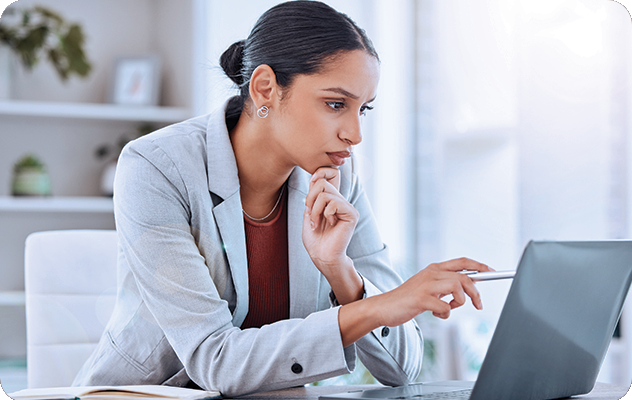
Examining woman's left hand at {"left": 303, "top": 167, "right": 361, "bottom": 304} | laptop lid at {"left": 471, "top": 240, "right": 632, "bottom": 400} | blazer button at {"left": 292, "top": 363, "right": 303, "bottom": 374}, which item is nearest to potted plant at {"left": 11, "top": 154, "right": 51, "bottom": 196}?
woman's left hand at {"left": 303, "top": 167, "right": 361, "bottom": 304}

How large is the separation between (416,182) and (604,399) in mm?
1719

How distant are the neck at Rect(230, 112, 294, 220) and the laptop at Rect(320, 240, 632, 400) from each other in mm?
446

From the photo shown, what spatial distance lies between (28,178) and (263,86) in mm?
1688

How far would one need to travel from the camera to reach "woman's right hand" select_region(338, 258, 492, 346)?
0.72 m

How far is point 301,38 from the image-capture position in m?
0.95

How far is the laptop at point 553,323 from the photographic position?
0.59 metres

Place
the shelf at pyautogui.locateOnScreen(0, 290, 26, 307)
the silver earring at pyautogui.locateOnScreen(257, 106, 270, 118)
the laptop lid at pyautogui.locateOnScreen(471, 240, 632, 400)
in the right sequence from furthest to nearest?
the shelf at pyautogui.locateOnScreen(0, 290, 26, 307) → the silver earring at pyautogui.locateOnScreen(257, 106, 270, 118) → the laptop lid at pyautogui.locateOnScreen(471, 240, 632, 400)

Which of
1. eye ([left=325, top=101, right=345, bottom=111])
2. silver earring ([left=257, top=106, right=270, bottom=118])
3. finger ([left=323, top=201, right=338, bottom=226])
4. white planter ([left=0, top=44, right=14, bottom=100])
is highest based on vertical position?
white planter ([left=0, top=44, right=14, bottom=100])

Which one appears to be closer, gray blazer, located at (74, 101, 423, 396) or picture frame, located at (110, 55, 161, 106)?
gray blazer, located at (74, 101, 423, 396)

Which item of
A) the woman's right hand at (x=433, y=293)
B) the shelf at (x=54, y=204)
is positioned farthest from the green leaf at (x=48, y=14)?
the woman's right hand at (x=433, y=293)

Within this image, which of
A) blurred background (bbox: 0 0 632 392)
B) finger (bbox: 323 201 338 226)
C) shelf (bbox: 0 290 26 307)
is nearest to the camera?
finger (bbox: 323 201 338 226)

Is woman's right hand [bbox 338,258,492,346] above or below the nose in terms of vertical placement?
below

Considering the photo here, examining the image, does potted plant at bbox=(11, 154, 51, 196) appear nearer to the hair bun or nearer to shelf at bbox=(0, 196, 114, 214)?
shelf at bbox=(0, 196, 114, 214)

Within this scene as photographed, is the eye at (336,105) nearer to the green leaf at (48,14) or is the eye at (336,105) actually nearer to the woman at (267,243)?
the woman at (267,243)
